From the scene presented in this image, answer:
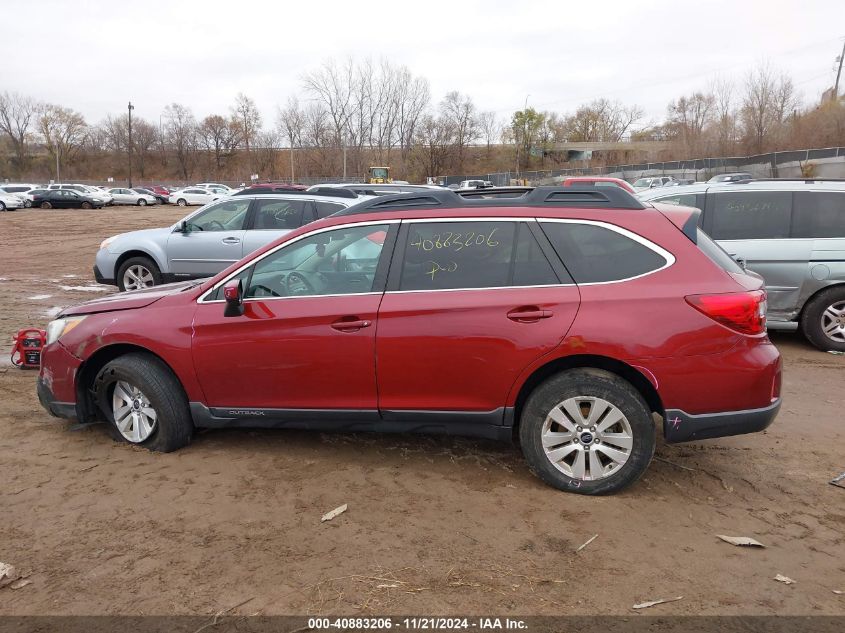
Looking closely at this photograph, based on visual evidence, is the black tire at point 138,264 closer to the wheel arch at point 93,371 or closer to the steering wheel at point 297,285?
the wheel arch at point 93,371

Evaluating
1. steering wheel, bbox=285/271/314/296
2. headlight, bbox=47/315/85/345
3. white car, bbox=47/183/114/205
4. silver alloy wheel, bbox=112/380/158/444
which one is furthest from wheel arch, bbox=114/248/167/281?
white car, bbox=47/183/114/205

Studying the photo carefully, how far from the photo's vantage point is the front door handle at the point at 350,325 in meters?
4.01

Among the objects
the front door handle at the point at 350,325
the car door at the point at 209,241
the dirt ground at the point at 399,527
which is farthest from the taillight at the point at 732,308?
the car door at the point at 209,241

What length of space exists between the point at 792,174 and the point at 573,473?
45.6m

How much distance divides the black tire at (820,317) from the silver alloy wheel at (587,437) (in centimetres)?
477

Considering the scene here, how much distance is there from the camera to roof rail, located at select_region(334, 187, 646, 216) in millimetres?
4004

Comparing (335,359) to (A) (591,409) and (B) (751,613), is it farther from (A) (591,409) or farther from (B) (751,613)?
(B) (751,613)

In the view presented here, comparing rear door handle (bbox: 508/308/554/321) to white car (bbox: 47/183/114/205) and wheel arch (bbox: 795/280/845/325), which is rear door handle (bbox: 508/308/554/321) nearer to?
wheel arch (bbox: 795/280/845/325)

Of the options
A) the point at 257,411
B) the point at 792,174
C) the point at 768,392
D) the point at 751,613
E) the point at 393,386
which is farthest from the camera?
the point at 792,174

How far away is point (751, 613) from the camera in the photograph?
2.77 meters

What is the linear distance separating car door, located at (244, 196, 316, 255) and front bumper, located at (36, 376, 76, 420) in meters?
5.14

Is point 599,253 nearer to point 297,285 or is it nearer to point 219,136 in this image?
point 297,285

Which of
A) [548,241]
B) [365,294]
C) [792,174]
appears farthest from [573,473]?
[792,174]

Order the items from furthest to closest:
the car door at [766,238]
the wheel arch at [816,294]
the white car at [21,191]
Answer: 1. the white car at [21,191]
2. the car door at [766,238]
3. the wheel arch at [816,294]
